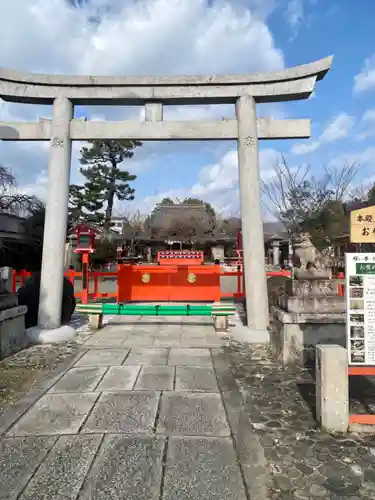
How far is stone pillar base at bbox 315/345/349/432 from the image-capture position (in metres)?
3.33

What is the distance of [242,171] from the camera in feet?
23.7

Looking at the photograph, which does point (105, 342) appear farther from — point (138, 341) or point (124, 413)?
point (124, 413)

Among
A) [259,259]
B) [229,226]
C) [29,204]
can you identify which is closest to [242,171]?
[259,259]

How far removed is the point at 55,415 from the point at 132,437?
3.23 ft

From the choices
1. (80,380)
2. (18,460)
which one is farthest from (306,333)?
(18,460)

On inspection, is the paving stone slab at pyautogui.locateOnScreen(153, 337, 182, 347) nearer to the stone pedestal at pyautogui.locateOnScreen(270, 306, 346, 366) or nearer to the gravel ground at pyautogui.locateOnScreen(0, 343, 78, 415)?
the gravel ground at pyautogui.locateOnScreen(0, 343, 78, 415)

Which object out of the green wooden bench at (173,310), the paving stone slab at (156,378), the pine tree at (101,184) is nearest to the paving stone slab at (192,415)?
the paving stone slab at (156,378)

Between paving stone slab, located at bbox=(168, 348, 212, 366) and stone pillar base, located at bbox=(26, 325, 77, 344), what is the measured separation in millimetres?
2256

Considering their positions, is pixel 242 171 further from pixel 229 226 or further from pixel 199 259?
pixel 229 226

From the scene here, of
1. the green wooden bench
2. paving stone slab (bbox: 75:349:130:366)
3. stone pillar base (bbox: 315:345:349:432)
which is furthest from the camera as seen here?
the green wooden bench

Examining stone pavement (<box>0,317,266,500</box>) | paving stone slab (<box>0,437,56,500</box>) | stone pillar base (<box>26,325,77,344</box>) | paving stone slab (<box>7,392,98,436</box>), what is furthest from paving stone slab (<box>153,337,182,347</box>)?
paving stone slab (<box>0,437,56,500</box>)

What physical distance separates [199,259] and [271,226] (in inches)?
1403

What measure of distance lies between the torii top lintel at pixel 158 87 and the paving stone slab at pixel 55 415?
5.66 m

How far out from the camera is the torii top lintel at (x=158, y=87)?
7.13 meters
